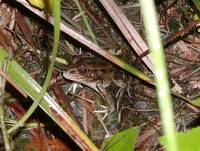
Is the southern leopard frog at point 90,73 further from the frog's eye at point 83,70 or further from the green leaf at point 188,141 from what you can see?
the green leaf at point 188,141

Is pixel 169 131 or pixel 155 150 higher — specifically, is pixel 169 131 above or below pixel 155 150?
above

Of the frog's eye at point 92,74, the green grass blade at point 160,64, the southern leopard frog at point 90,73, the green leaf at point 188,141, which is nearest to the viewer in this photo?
the green grass blade at point 160,64

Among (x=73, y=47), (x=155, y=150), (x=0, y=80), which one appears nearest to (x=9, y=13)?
(x=73, y=47)

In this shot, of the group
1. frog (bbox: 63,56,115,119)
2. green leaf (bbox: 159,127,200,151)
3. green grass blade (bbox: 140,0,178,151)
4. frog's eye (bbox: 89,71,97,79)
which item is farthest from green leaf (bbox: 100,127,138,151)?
green grass blade (bbox: 140,0,178,151)

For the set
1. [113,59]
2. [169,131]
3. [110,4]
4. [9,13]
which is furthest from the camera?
[9,13]

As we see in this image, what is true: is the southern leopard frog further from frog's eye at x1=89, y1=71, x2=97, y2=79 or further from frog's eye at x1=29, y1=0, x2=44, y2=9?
frog's eye at x1=29, y1=0, x2=44, y2=9

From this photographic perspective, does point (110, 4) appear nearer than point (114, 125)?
Yes

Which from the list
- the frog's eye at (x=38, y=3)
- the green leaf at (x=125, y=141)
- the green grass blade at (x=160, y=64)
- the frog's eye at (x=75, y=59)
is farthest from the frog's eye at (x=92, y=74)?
the green grass blade at (x=160, y=64)

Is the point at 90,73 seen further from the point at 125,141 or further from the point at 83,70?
the point at 125,141

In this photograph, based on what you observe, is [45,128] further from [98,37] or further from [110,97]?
[98,37]

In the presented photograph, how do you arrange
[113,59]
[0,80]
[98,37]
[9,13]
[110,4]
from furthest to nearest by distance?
[98,37] < [9,13] < [110,4] < [113,59] < [0,80]

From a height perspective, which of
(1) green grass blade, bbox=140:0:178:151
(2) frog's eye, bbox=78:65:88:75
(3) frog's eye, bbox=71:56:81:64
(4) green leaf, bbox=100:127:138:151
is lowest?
(4) green leaf, bbox=100:127:138:151
